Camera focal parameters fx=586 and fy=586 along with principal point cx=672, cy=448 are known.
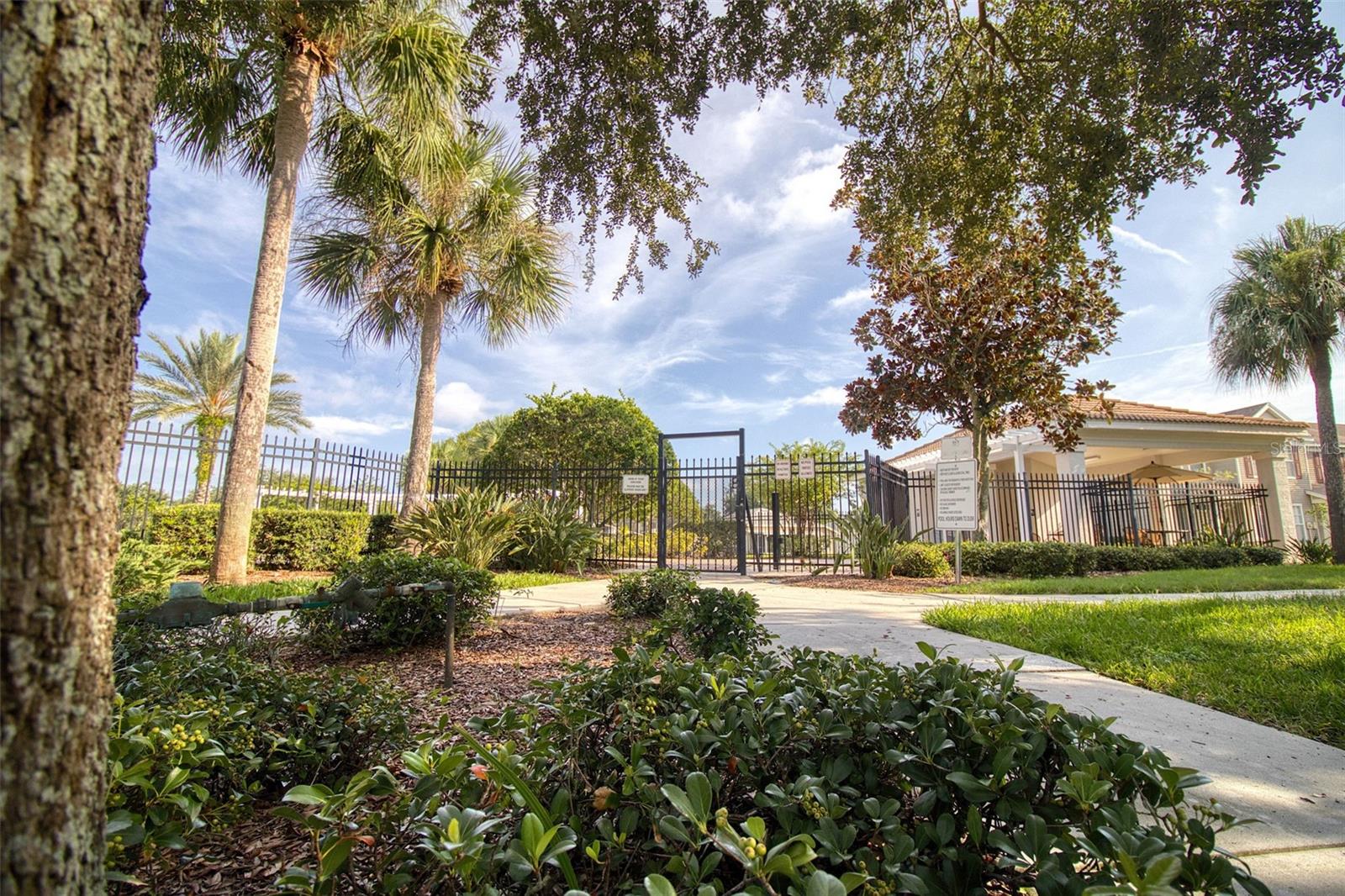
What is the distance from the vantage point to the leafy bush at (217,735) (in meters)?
1.14

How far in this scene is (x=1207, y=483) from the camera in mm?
18984

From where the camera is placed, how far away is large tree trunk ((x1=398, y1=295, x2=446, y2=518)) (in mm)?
10016

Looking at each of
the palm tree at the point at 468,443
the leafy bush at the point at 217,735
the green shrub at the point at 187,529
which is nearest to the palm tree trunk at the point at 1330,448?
the leafy bush at the point at 217,735

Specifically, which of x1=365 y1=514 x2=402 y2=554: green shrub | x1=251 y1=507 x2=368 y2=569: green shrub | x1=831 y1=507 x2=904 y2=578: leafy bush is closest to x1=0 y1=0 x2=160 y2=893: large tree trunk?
x1=251 y1=507 x2=368 y2=569: green shrub

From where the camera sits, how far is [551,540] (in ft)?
31.5

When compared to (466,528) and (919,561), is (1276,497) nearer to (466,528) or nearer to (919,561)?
(919,561)

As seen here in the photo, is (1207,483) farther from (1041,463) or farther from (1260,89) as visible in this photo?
(1260,89)

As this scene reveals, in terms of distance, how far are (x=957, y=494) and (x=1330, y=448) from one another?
11.0m

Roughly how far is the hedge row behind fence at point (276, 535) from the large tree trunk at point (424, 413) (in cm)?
101

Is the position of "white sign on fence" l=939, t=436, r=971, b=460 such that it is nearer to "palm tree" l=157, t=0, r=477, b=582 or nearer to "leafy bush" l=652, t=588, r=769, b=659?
"leafy bush" l=652, t=588, r=769, b=659

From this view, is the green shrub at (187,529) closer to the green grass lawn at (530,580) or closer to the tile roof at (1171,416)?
the green grass lawn at (530,580)

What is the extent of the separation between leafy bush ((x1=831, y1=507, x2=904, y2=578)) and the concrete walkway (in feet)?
15.3

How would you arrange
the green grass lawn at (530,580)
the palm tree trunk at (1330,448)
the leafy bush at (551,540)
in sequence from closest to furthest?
the green grass lawn at (530,580) → the leafy bush at (551,540) → the palm tree trunk at (1330,448)

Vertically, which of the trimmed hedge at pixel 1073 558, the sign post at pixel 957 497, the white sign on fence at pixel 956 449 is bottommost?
the trimmed hedge at pixel 1073 558
